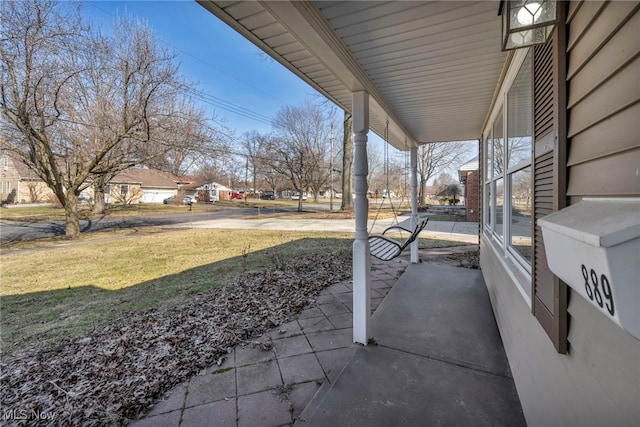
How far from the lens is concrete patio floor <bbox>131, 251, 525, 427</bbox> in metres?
1.63

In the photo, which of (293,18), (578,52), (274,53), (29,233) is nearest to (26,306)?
(274,53)

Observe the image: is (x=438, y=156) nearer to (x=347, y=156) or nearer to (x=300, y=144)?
(x=347, y=156)

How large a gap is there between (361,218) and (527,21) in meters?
1.52

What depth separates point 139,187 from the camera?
28219 mm

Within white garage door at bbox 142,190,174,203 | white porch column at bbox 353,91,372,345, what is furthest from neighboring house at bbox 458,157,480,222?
white garage door at bbox 142,190,174,203

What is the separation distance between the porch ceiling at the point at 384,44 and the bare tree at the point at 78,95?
7.85 metres

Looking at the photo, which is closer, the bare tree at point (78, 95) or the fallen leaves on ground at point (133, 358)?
the fallen leaves on ground at point (133, 358)

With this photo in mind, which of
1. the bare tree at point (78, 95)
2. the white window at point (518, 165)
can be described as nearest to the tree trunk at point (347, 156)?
the bare tree at point (78, 95)

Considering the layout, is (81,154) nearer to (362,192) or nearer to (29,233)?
(29,233)

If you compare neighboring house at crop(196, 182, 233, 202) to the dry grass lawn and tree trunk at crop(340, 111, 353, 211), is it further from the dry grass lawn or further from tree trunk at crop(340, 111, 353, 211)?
the dry grass lawn

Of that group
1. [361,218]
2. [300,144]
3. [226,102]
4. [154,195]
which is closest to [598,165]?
[361,218]

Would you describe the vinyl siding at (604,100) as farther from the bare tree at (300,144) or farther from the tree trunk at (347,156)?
the bare tree at (300,144)

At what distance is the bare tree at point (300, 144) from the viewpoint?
1850 cm

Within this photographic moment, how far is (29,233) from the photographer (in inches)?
394
